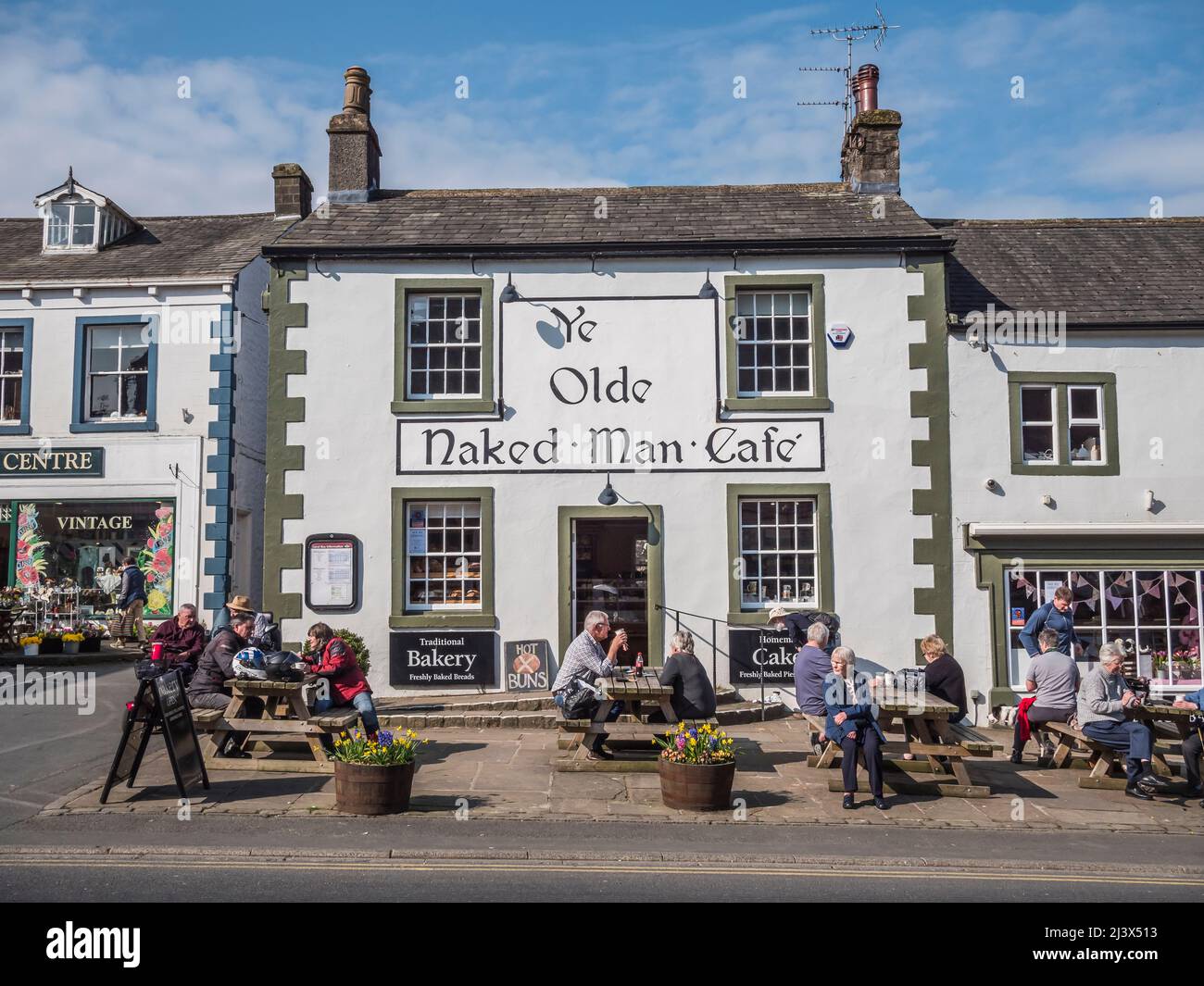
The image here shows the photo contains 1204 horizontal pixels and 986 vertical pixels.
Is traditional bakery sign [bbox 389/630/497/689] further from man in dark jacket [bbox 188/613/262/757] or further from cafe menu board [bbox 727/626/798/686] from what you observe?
cafe menu board [bbox 727/626/798/686]

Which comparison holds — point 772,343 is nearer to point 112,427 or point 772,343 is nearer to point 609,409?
point 609,409

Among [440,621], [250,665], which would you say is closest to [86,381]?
[440,621]

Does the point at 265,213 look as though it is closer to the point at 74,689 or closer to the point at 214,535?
the point at 214,535

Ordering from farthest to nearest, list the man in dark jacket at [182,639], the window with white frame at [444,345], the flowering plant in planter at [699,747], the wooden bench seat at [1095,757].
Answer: the window with white frame at [444,345] < the man in dark jacket at [182,639] < the wooden bench seat at [1095,757] < the flowering plant in planter at [699,747]

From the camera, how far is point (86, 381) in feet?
57.5

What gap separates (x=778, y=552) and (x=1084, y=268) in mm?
6892

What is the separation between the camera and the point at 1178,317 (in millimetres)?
13180

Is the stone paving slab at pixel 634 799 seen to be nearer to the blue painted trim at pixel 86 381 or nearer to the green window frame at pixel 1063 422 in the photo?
the green window frame at pixel 1063 422

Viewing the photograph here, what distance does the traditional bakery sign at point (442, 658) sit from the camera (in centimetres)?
1275

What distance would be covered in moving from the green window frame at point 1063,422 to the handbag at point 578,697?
23.2 ft

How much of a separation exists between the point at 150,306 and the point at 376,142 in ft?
18.3

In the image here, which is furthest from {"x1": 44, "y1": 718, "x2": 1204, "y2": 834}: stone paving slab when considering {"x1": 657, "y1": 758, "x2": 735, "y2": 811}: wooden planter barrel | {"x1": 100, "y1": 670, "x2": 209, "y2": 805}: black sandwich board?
{"x1": 100, "y1": 670, "x2": 209, "y2": 805}: black sandwich board

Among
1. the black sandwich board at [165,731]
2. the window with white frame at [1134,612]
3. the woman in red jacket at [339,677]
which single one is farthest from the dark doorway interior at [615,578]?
the black sandwich board at [165,731]

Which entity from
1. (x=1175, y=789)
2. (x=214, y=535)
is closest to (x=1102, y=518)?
(x=1175, y=789)
